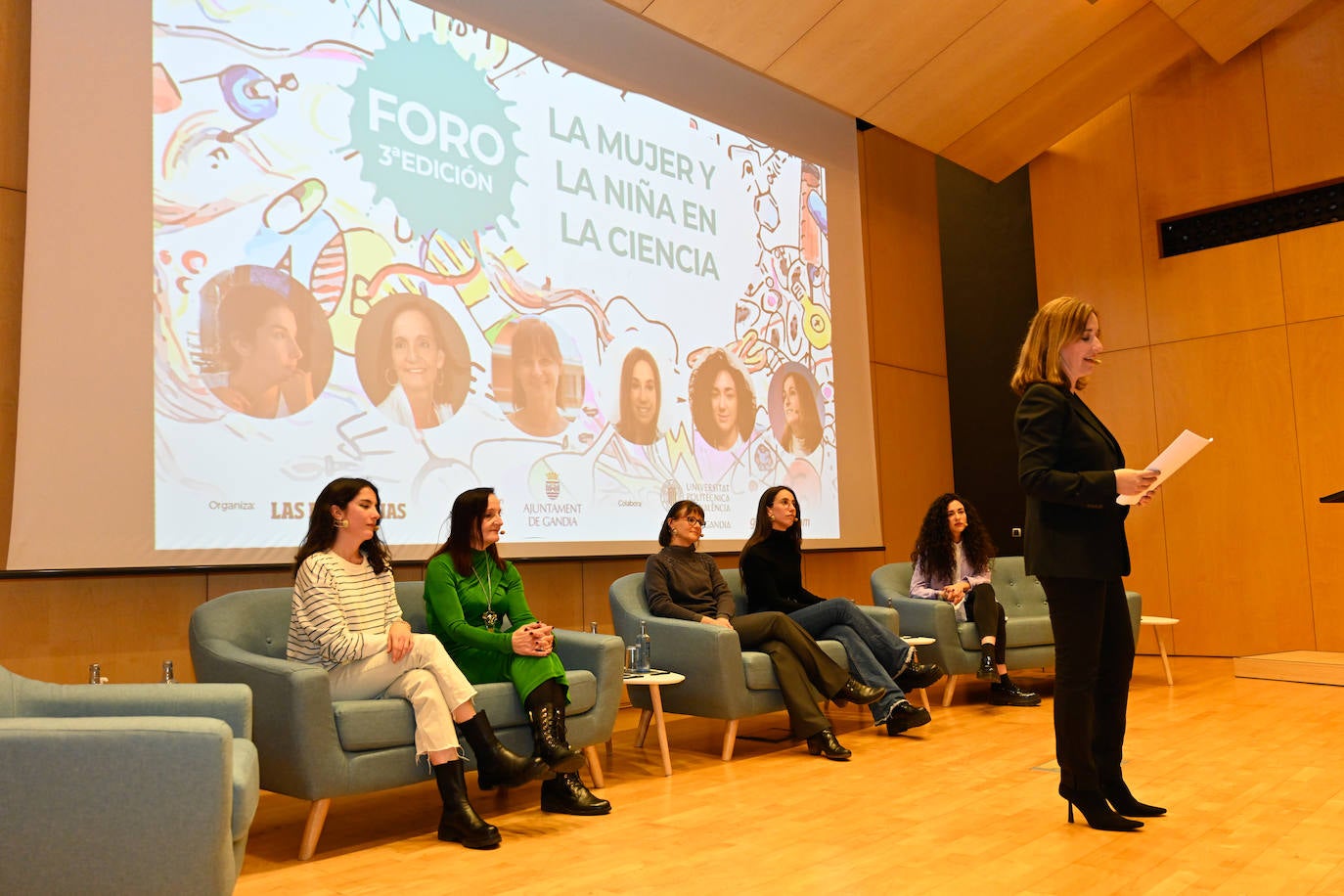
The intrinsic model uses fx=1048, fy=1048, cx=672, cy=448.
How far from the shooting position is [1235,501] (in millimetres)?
7078

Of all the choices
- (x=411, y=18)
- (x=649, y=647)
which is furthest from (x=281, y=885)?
(x=411, y=18)

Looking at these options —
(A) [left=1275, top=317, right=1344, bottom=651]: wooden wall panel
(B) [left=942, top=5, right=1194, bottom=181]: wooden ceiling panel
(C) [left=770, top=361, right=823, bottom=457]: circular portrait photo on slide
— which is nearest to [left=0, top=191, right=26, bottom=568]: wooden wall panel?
(C) [left=770, top=361, right=823, bottom=457]: circular portrait photo on slide

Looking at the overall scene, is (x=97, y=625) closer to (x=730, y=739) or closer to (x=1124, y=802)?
(x=730, y=739)

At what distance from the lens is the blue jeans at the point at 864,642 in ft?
14.2

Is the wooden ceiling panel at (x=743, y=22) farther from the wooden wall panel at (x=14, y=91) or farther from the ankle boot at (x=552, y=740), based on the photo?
the ankle boot at (x=552, y=740)

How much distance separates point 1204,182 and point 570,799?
253 inches

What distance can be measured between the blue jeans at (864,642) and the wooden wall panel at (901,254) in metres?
3.11

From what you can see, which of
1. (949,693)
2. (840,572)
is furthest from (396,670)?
(840,572)

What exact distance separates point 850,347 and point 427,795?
4056 mm

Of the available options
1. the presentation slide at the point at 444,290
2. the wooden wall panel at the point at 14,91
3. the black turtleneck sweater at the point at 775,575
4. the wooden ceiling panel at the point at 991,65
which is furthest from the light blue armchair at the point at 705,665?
the wooden ceiling panel at the point at 991,65

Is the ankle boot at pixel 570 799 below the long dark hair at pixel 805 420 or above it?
below

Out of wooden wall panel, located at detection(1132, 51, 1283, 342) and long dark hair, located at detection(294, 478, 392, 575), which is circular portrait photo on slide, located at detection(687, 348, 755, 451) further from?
wooden wall panel, located at detection(1132, 51, 1283, 342)

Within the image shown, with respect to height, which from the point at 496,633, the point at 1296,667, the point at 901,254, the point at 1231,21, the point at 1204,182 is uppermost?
the point at 1231,21

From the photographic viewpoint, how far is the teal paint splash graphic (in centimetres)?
424
